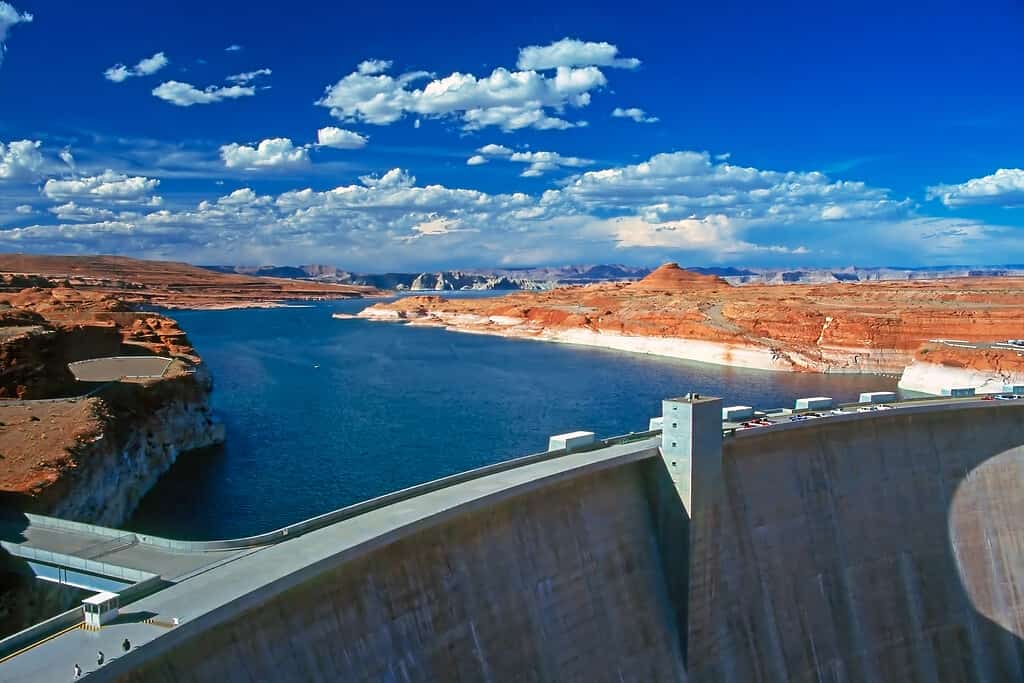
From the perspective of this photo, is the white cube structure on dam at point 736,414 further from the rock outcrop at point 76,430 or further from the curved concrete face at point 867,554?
the rock outcrop at point 76,430

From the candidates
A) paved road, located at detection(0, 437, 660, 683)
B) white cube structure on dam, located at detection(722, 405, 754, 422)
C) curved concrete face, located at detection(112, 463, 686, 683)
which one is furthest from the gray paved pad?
white cube structure on dam, located at detection(722, 405, 754, 422)

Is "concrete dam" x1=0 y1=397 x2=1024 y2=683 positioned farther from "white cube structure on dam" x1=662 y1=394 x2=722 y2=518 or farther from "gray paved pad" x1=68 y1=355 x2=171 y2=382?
"gray paved pad" x1=68 y1=355 x2=171 y2=382

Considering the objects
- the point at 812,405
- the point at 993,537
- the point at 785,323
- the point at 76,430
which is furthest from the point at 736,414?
the point at 785,323

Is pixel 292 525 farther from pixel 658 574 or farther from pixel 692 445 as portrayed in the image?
pixel 692 445

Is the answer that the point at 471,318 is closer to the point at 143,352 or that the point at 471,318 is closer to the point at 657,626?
the point at 143,352

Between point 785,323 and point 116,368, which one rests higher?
point 116,368

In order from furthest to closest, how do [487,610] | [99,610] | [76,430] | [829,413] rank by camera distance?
[76,430] < [829,413] < [487,610] < [99,610]
